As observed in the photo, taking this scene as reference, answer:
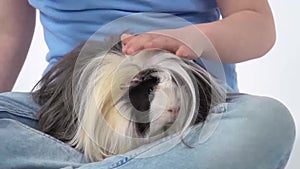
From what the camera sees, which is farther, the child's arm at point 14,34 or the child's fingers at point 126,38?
the child's arm at point 14,34

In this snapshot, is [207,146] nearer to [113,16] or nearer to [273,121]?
[273,121]

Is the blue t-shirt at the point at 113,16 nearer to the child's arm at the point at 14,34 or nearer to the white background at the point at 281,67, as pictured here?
the child's arm at the point at 14,34

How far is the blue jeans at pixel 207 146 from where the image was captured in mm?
837

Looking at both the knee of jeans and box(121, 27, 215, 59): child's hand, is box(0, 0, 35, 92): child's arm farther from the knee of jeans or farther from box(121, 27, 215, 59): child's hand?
the knee of jeans

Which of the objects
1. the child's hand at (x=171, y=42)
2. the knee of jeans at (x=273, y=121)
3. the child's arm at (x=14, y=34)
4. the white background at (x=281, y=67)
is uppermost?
the child's hand at (x=171, y=42)

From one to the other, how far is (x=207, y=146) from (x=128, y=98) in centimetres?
11

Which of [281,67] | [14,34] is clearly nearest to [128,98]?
[14,34]

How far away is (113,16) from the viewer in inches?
43.3

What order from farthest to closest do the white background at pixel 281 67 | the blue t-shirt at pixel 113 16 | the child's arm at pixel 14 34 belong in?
the white background at pixel 281 67
the child's arm at pixel 14 34
the blue t-shirt at pixel 113 16

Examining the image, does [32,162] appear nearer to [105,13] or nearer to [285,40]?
[105,13]

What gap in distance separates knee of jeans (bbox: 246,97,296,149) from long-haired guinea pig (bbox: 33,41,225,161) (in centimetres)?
5

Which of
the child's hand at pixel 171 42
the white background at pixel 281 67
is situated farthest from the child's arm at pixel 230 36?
the white background at pixel 281 67

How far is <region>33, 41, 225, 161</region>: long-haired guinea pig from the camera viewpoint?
0.84m

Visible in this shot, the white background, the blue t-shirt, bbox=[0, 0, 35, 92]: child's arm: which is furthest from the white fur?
the white background
